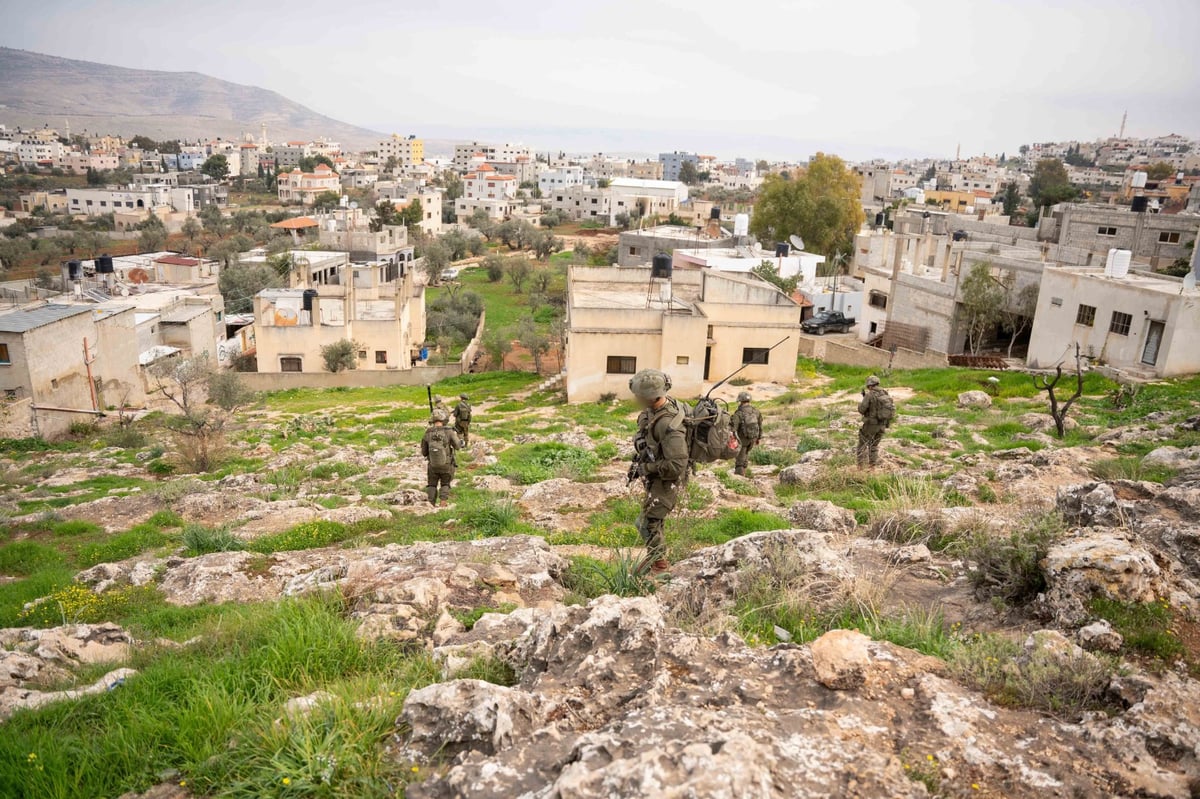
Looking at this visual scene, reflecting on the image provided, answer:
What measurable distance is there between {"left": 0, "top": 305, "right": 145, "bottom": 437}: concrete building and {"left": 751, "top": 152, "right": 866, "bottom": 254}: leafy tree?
41341 mm

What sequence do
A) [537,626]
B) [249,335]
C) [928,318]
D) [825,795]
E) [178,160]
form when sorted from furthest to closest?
[178,160]
[249,335]
[928,318]
[537,626]
[825,795]

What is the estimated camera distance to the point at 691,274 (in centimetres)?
3152

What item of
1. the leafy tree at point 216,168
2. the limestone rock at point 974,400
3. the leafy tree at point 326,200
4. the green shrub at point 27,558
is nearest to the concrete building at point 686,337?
the limestone rock at point 974,400

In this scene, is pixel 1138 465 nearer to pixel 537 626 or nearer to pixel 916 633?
pixel 916 633

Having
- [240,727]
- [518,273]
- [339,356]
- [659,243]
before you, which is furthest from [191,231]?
[240,727]

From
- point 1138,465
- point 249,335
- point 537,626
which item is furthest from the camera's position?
point 249,335

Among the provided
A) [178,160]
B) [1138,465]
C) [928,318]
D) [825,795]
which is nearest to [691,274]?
[928,318]

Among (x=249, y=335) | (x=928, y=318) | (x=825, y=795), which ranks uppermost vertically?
(x=825, y=795)

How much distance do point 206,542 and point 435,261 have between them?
49.6 metres

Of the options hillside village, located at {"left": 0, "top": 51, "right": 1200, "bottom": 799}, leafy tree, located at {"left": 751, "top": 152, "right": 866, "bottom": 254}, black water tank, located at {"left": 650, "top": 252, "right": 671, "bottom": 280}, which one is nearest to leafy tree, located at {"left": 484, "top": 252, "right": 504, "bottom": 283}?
leafy tree, located at {"left": 751, "top": 152, "right": 866, "bottom": 254}

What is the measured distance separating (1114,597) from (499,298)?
1918 inches

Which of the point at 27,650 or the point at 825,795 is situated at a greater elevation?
the point at 825,795

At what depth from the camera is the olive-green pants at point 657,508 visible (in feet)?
23.1

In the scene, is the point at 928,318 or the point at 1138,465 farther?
the point at 928,318
